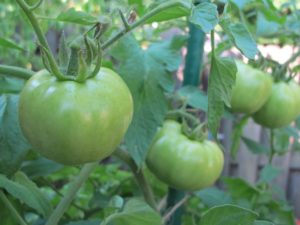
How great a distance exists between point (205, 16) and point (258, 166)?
243 centimetres

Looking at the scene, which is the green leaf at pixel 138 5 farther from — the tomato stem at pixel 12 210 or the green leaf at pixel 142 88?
the tomato stem at pixel 12 210

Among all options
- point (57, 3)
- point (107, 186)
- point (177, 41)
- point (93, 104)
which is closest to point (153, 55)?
point (177, 41)

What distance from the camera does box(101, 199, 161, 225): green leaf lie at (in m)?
0.61

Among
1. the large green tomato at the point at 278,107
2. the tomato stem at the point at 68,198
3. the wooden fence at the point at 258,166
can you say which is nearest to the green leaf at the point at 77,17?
the tomato stem at the point at 68,198

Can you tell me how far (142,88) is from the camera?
2.41 ft

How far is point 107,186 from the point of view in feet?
4.09

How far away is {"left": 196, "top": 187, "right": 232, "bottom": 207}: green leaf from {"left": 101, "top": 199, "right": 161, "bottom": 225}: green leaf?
354 mm

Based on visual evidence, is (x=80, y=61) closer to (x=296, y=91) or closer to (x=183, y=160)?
(x=183, y=160)

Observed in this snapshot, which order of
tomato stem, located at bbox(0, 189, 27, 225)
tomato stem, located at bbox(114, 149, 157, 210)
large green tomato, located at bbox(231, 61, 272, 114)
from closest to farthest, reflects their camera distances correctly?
tomato stem, located at bbox(0, 189, 27, 225) < tomato stem, located at bbox(114, 149, 157, 210) < large green tomato, located at bbox(231, 61, 272, 114)

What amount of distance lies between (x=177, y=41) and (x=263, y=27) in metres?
0.23

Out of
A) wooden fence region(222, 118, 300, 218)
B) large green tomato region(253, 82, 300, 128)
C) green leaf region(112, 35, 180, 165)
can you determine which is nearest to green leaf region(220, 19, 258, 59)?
green leaf region(112, 35, 180, 165)

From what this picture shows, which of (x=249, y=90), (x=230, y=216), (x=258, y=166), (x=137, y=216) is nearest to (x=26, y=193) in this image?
(x=137, y=216)

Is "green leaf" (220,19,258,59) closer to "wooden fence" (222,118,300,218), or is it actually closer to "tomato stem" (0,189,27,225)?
"tomato stem" (0,189,27,225)

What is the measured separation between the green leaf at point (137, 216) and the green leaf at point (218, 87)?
12 centimetres
